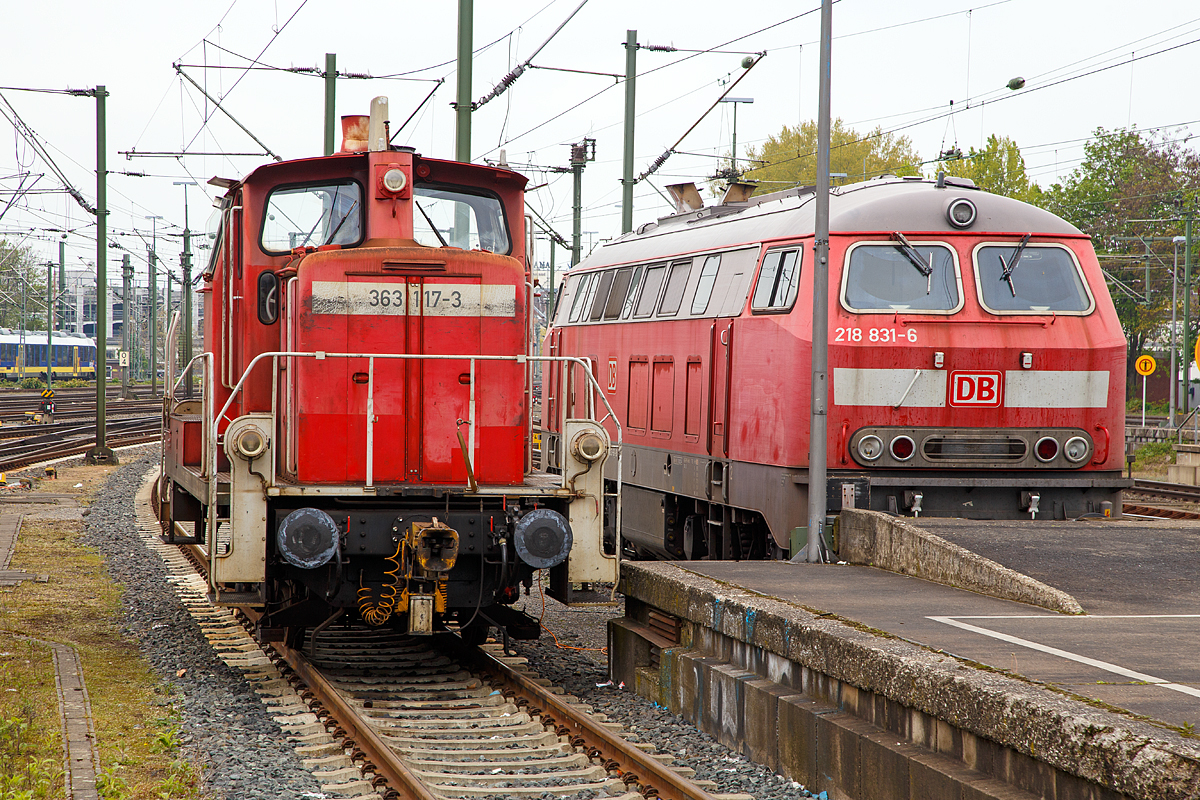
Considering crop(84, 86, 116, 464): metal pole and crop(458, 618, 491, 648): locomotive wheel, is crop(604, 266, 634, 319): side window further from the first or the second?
crop(84, 86, 116, 464): metal pole

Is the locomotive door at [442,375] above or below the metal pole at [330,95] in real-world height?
below

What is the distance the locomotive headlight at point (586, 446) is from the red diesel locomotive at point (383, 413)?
1 cm

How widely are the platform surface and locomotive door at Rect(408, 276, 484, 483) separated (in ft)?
5.99

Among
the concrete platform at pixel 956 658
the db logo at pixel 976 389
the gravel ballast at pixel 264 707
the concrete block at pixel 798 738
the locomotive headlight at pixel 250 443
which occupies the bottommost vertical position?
the gravel ballast at pixel 264 707

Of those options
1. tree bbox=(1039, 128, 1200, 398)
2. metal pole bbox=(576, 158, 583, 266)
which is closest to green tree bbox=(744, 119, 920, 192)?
tree bbox=(1039, 128, 1200, 398)

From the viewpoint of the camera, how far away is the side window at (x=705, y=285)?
39.3 ft

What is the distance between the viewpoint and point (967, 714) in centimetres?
496

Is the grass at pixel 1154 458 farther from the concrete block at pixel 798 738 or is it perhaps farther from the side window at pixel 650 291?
the concrete block at pixel 798 738

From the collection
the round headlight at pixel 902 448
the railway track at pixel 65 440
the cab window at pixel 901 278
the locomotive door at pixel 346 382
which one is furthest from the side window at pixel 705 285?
the railway track at pixel 65 440

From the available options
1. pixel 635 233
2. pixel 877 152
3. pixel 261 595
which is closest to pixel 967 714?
pixel 261 595

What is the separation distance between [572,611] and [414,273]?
14.5ft

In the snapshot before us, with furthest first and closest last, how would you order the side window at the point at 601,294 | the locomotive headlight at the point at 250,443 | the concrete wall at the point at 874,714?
the side window at the point at 601,294 < the locomotive headlight at the point at 250,443 < the concrete wall at the point at 874,714

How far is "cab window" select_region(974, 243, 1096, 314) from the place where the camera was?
10273 mm

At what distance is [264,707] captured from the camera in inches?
295
